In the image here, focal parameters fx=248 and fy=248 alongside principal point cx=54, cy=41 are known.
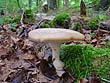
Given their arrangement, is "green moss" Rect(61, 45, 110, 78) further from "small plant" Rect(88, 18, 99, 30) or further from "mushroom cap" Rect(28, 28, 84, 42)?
"small plant" Rect(88, 18, 99, 30)

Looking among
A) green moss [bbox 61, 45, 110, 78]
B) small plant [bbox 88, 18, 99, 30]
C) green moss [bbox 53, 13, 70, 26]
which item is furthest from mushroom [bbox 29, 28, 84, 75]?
small plant [bbox 88, 18, 99, 30]

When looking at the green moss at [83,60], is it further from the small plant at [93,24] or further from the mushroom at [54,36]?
the small plant at [93,24]

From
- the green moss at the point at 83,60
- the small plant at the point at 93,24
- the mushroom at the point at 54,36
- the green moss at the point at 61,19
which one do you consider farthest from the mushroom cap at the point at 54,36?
the small plant at the point at 93,24

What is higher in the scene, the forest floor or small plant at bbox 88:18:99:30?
small plant at bbox 88:18:99:30

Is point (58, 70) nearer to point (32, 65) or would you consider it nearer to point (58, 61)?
point (58, 61)

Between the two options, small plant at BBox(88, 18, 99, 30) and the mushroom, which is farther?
small plant at BBox(88, 18, 99, 30)

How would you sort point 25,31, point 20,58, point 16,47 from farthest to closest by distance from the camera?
point 25,31, point 16,47, point 20,58

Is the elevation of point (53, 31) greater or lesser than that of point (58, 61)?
greater

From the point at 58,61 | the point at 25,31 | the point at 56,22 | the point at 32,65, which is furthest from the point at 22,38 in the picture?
the point at 58,61
